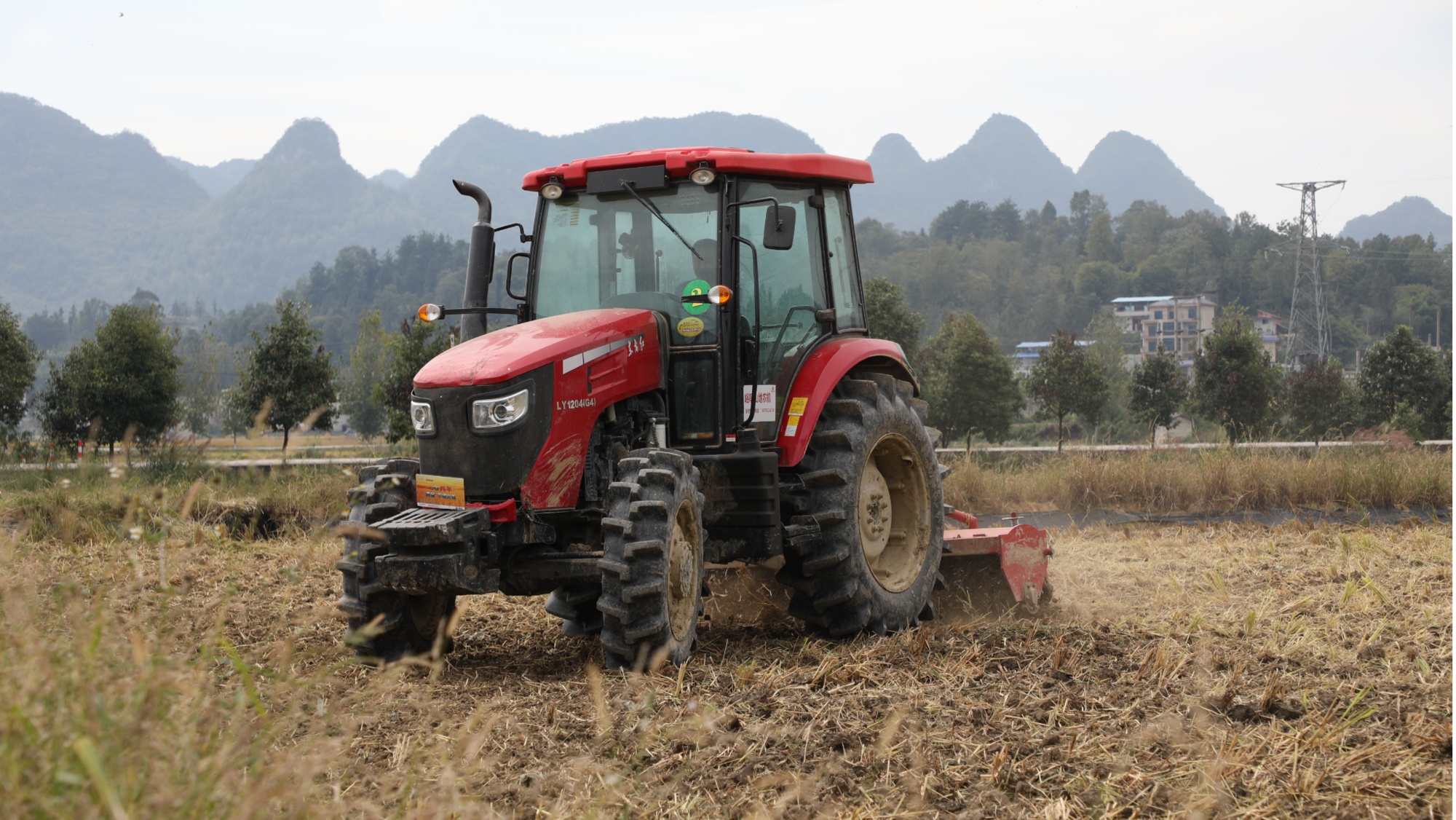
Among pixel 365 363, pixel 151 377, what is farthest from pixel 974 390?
pixel 365 363

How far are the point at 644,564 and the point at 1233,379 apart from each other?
28.7 metres

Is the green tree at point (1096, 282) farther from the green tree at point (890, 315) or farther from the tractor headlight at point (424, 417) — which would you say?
the tractor headlight at point (424, 417)

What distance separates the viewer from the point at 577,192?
6.53 metres

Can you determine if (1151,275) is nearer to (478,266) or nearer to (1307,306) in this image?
(1307,306)

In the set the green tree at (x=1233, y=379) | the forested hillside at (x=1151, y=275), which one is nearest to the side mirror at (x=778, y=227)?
the green tree at (x=1233, y=379)

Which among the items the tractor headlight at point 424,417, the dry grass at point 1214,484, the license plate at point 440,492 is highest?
the tractor headlight at point 424,417

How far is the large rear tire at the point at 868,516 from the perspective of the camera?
6.19 meters

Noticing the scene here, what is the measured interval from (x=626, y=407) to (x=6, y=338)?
2244 centimetres

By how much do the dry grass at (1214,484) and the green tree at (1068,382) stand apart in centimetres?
1857

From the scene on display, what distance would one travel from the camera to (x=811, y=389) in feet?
20.7

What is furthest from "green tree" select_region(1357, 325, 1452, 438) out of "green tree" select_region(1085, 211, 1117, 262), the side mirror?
"green tree" select_region(1085, 211, 1117, 262)

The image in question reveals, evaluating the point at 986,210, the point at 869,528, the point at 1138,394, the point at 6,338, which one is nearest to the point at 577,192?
the point at 869,528

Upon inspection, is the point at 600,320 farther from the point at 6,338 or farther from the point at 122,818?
the point at 6,338

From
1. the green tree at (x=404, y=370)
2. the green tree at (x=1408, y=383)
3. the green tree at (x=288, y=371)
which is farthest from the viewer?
the green tree at (x=1408, y=383)
